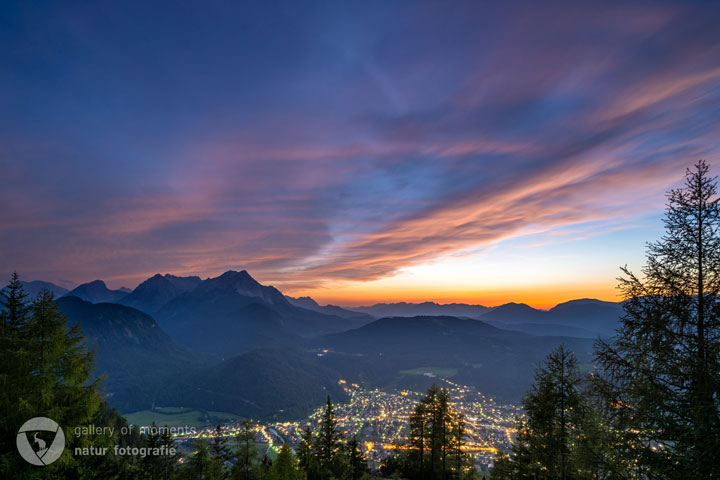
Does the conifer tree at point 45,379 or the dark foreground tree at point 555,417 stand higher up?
the conifer tree at point 45,379

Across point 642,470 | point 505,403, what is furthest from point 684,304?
point 505,403

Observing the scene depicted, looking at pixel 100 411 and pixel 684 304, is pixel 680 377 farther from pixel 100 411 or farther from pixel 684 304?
pixel 100 411

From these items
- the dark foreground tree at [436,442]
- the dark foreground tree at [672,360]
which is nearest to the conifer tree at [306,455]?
the dark foreground tree at [436,442]

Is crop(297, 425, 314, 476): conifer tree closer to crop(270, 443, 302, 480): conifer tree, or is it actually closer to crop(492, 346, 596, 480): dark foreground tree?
crop(270, 443, 302, 480): conifer tree

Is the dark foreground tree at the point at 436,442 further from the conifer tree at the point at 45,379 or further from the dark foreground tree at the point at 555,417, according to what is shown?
the conifer tree at the point at 45,379

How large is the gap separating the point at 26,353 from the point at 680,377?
20754 millimetres

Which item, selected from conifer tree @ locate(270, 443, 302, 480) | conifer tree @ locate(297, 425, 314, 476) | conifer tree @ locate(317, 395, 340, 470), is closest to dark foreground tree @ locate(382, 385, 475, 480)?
conifer tree @ locate(317, 395, 340, 470)
